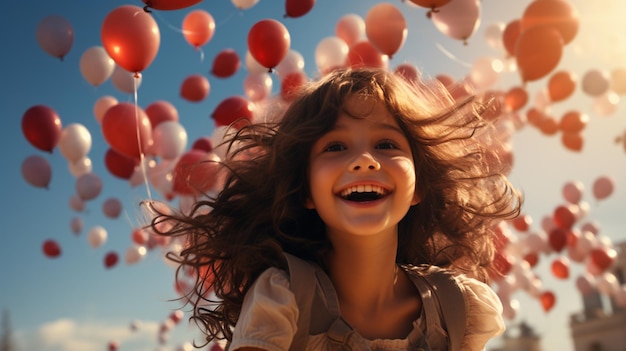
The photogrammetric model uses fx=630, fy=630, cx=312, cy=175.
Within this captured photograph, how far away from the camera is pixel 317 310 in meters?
1.57

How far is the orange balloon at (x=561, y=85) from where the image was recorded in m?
5.75

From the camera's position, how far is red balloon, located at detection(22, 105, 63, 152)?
5.30 meters

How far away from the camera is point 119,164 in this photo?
5391 mm

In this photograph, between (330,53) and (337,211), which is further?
(330,53)

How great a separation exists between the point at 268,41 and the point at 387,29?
35.4 inches

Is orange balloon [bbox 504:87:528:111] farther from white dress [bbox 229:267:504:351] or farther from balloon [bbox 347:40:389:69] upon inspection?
white dress [bbox 229:267:504:351]

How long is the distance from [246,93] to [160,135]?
2.89ft

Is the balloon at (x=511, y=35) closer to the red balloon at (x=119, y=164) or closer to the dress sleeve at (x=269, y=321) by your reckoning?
the red balloon at (x=119, y=164)

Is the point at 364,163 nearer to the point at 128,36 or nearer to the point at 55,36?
the point at 128,36

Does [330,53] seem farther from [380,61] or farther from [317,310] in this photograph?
[317,310]

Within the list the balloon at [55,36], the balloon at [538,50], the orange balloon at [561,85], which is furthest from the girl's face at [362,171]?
the orange balloon at [561,85]

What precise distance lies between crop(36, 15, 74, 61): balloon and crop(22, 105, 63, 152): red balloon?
1.62 ft

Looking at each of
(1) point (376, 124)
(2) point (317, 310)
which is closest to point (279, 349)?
(2) point (317, 310)

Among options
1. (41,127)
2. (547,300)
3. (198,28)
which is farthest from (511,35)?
(547,300)
